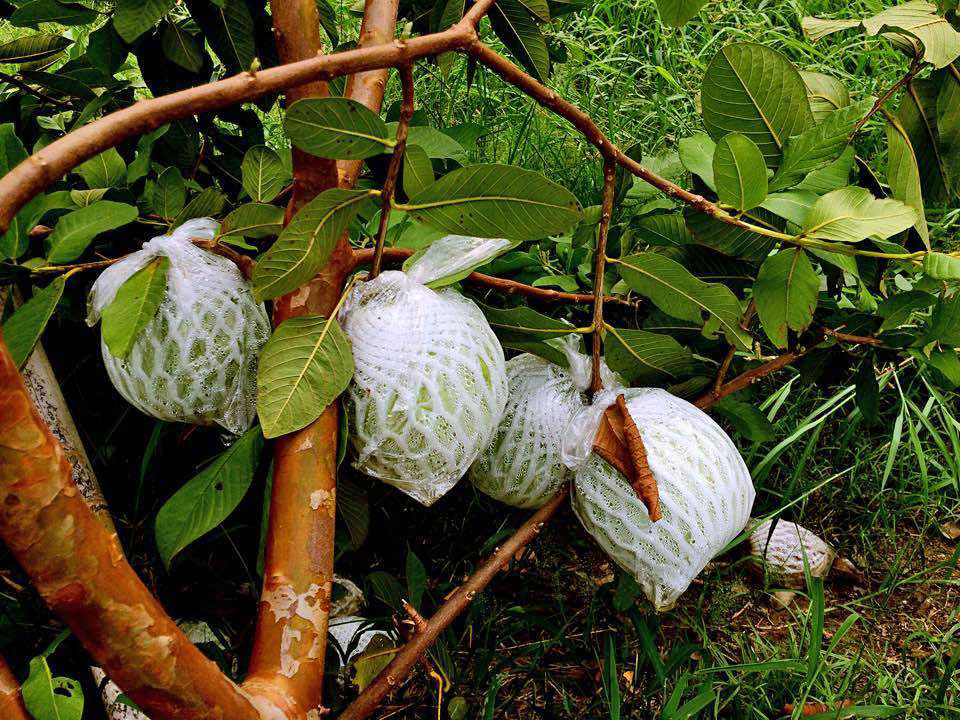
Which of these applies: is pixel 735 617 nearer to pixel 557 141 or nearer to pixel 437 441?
pixel 437 441

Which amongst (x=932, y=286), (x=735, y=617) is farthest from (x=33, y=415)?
(x=735, y=617)

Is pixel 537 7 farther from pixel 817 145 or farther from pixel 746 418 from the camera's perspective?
pixel 746 418

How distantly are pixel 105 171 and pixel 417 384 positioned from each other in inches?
24.9

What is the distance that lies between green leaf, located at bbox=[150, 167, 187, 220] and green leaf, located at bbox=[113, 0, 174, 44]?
7.8 inches

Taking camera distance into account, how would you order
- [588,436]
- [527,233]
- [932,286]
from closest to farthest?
[527,233] → [588,436] → [932,286]

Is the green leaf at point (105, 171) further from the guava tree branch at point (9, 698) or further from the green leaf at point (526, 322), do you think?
the guava tree branch at point (9, 698)

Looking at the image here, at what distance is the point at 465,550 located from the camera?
188 cm

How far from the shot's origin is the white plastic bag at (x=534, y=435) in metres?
1.29

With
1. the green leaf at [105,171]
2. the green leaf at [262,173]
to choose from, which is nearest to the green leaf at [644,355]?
the green leaf at [262,173]

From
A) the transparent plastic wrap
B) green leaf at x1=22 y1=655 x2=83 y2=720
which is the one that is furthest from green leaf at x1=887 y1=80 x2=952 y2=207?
green leaf at x1=22 y1=655 x2=83 y2=720

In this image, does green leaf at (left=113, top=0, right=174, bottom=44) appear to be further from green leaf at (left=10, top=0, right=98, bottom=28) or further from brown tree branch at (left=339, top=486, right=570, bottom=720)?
brown tree branch at (left=339, top=486, right=570, bottom=720)

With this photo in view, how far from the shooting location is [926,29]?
1.22 m

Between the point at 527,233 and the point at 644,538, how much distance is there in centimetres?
50

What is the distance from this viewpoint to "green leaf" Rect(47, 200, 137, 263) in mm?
1085
